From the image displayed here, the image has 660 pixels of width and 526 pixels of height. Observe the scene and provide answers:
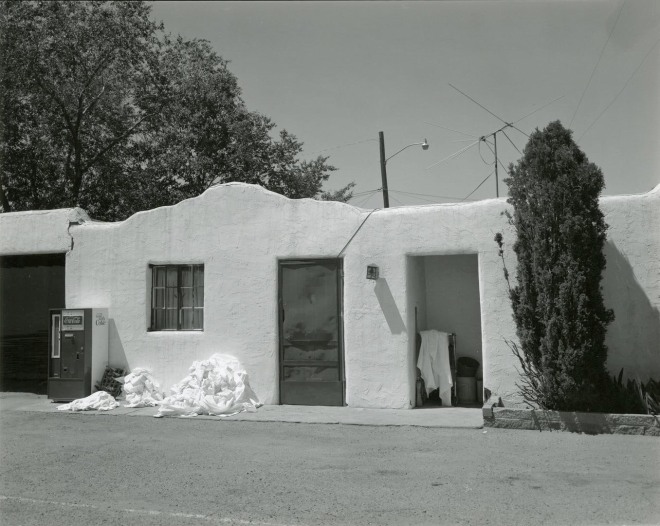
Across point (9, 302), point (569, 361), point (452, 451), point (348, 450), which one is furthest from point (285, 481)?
point (9, 302)

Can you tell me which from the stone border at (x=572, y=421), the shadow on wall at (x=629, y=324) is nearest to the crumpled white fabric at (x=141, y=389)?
the stone border at (x=572, y=421)

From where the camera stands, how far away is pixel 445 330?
420 inches

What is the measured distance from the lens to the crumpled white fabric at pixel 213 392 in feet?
32.0

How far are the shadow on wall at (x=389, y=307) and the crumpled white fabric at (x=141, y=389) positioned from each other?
398 centimetres

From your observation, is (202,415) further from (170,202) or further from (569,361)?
(170,202)

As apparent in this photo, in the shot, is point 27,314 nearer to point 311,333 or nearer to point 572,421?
point 311,333

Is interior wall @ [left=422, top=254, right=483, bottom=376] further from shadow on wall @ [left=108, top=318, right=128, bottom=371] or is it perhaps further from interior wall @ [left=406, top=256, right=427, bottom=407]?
shadow on wall @ [left=108, top=318, right=128, bottom=371]

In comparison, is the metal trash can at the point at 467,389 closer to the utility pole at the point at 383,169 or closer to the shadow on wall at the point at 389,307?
the shadow on wall at the point at 389,307

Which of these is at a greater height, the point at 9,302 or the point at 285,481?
the point at 9,302

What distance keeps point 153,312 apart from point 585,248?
281 inches

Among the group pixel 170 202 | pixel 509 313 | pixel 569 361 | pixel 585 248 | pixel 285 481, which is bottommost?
pixel 285 481

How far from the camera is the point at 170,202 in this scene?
20875 millimetres

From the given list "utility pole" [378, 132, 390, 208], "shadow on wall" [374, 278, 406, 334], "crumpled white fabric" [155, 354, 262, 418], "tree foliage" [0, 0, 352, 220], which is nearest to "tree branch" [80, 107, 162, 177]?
"tree foliage" [0, 0, 352, 220]

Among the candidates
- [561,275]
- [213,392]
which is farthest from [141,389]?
[561,275]
